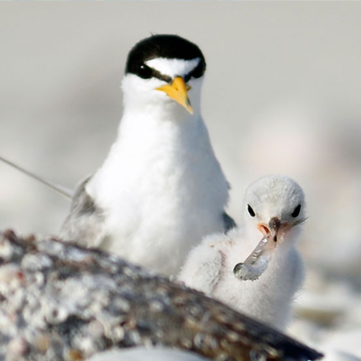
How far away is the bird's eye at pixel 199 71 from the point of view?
385 centimetres

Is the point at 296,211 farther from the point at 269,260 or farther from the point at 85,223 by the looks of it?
the point at 85,223

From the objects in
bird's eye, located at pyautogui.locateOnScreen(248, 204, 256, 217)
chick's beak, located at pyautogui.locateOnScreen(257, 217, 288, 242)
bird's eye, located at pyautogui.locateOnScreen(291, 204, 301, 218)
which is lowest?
chick's beak, located at pyautogui.locateOnScreen(257, 217, 288, 242)

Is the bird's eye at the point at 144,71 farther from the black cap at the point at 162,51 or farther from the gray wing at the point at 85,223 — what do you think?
the gray wing at the point at 85,223

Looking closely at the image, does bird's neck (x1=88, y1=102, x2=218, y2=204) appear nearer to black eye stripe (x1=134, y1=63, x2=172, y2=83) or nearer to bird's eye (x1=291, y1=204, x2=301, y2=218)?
black eye stripe (x1=134, y1=63, x2=172, y2=83)

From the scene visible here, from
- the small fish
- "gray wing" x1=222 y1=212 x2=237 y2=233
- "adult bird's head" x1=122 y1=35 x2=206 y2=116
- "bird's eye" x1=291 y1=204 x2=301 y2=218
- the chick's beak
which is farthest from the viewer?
"gray wing" x1=222 y1=212 x2=237 y2=233

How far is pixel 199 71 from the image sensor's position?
12.8 feet

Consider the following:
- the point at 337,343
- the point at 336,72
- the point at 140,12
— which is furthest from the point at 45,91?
the point at 337,343

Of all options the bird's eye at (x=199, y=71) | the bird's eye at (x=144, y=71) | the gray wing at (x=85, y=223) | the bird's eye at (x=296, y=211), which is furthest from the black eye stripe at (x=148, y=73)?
the bird's eye at (x=296, y=211)

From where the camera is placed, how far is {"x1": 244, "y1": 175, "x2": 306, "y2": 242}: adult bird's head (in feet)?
10.9

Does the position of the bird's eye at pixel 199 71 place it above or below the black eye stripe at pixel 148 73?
above

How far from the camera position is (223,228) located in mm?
3986

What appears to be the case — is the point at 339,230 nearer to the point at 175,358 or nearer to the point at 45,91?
the point at 45,91

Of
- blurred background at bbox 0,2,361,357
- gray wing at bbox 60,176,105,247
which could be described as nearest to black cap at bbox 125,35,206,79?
gray wing at bbox 60,176,105,247

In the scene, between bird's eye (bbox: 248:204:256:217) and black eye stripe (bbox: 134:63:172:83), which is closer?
bird's eye (bbox: 248:204:256:217)
